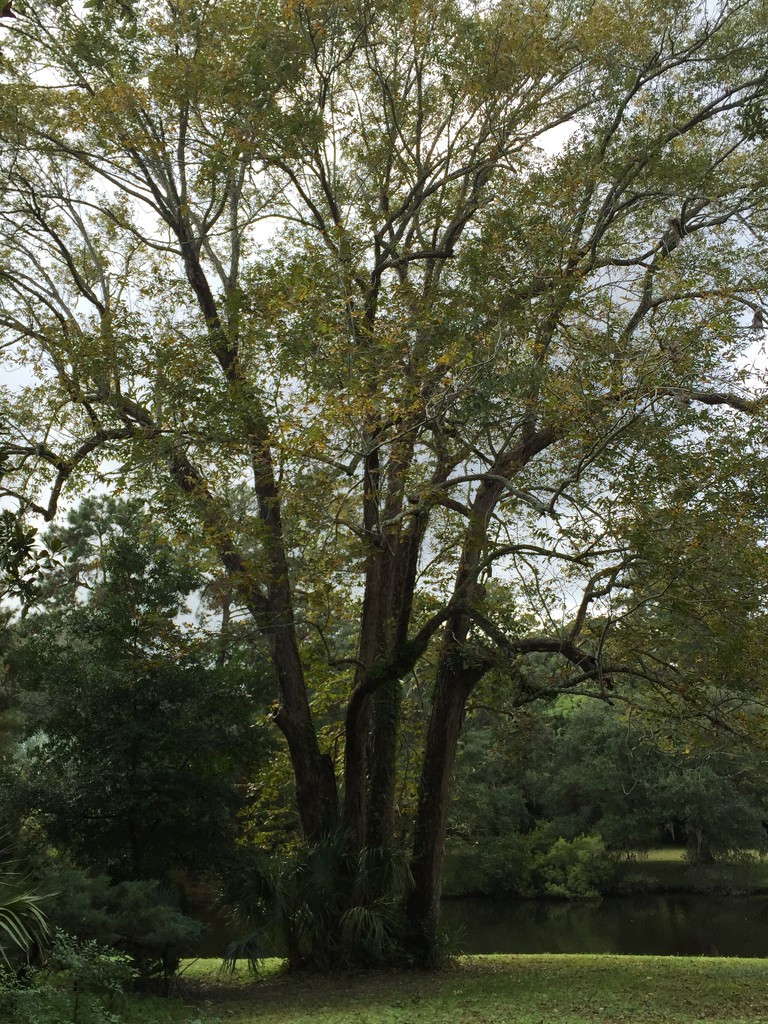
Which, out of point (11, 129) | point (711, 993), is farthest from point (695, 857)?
point (11, 129)

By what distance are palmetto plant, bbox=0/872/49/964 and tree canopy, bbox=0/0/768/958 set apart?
11.9 ft

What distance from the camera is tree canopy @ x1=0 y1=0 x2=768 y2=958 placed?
8.52 metres

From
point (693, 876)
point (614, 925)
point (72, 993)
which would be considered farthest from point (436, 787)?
point (693, 876)

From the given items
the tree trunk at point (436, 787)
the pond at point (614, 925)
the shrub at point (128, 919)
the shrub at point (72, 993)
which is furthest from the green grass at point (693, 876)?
the shrub at point (72, 993)

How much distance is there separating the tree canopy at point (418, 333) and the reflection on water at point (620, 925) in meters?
8.88

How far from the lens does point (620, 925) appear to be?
73.9 feet

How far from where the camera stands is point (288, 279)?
9.13m

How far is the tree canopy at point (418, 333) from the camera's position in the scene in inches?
336

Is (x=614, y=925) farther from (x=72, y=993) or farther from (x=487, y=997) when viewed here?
(x=72, y=993)

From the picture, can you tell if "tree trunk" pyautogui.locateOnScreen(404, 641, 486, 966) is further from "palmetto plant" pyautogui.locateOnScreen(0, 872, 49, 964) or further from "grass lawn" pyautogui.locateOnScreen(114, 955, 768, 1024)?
"palmetto plant" pyautogui.locateOnScreen(0, 872, 49, 964)

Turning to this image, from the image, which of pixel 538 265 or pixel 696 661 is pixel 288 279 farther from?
pixel 696 661

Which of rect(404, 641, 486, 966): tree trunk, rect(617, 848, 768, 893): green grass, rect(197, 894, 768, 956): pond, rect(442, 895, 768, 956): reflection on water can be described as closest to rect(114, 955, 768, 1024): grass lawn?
rect(404, 641, 486, 966): tree trunk

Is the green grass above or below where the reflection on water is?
above

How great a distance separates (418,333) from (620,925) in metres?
18.3
